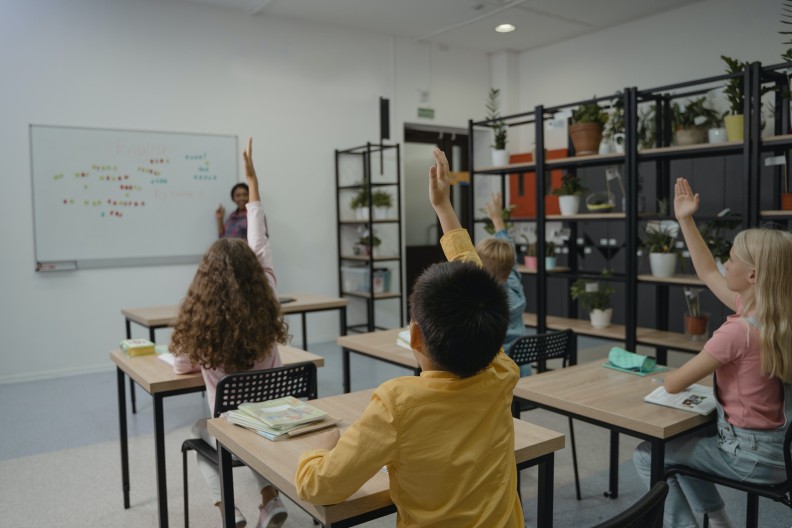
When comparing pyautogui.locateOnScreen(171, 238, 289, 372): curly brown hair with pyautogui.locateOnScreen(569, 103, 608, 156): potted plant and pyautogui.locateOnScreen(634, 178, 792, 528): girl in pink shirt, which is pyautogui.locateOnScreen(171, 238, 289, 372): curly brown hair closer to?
pyautogui.locateOnScreen(634, 178, 792, 528): girl in pink shirt

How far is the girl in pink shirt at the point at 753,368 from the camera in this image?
1819 millimetres

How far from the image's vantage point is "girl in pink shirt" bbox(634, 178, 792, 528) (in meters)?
1.82

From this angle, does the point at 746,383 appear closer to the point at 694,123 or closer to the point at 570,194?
the point at 694,123

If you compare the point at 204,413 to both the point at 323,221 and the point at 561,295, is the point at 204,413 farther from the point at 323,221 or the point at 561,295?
the point at 561,295

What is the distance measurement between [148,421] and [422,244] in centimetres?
407

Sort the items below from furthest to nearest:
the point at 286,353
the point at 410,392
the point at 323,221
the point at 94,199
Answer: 1. the point at 323,221
2. the point at 94,199
3. the point at 286,353
4. the point at 410,392

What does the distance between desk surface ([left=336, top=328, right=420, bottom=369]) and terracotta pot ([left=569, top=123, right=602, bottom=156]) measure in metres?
2.06

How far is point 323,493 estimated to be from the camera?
1.22 m

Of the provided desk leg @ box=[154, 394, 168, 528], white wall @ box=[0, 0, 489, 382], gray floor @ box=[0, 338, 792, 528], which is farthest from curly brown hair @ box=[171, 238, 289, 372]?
white wall @ box=[0, 0, 489, 382]

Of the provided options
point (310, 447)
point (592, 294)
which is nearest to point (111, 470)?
point (310, 447)

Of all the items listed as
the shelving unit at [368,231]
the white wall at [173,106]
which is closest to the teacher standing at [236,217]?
the white wall at [173,106]

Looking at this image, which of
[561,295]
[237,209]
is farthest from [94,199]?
[561,295]

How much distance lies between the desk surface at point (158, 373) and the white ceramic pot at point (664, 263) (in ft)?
7.88

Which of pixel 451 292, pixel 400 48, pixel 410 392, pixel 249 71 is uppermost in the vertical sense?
pixel 400 48
